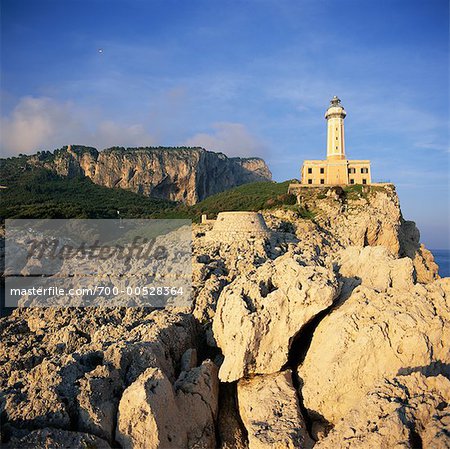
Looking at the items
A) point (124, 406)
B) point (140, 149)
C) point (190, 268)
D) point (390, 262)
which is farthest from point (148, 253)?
point (140, 149)

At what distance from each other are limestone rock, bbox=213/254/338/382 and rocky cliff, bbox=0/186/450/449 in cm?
3

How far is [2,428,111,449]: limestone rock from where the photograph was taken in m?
6.34

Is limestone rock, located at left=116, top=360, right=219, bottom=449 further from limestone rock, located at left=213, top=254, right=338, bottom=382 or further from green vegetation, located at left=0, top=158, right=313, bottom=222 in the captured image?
green vegetation, located at left=0, top=158, right=313, bottom=222

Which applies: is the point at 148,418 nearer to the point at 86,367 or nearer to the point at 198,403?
the point at 198,403

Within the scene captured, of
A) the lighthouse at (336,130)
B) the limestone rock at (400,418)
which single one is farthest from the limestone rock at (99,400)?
the lighthouse at (336,130)

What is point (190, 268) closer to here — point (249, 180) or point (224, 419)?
point (224, 419)

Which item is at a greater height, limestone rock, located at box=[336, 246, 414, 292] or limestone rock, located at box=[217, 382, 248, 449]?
limestone rock, located at box=[336, 246, 414, 292]

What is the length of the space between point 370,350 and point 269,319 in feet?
7.43

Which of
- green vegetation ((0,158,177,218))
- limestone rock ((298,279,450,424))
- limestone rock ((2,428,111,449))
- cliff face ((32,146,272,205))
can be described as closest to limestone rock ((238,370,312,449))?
limestone rock ((298,279,450,424))

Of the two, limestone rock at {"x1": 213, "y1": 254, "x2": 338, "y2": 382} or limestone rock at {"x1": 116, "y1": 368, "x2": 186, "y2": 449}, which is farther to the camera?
limestone rock at {"x1": 213, "y1": 254, "x2": 338, "y2": 382}

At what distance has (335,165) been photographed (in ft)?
138

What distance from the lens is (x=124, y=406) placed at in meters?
7.63

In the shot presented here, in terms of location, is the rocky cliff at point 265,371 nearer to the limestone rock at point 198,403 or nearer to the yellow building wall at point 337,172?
the limestone rock at point 198,403

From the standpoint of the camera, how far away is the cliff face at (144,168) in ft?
270
